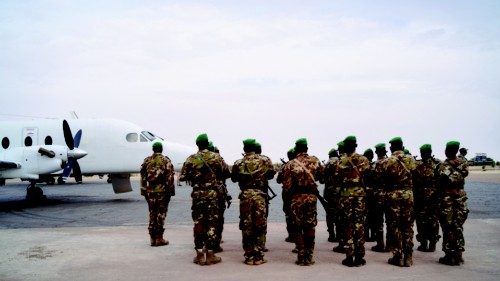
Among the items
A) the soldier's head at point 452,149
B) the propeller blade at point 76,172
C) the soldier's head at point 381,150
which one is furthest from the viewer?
the propeller blade at point 76,172

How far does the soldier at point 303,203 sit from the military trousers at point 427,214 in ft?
8.63

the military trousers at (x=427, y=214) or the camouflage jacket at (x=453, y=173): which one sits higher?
the camouflage jacket at (x=453, y=173)

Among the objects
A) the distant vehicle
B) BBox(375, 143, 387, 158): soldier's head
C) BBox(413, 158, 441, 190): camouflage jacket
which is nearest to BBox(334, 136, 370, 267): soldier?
BBox(375, 143, 387, 158): soldier's head

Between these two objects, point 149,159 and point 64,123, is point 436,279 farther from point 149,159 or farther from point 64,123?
point 64,123

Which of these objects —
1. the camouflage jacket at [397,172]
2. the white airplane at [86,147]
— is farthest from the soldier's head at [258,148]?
the white airplane at [86,147]

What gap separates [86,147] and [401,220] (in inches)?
598

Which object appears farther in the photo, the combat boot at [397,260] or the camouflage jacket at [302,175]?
the camouflage jacket at [302,175]

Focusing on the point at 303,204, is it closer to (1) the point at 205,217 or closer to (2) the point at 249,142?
(2) the point at 249,142

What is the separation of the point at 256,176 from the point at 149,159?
9.64ft

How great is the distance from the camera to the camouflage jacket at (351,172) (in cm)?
688

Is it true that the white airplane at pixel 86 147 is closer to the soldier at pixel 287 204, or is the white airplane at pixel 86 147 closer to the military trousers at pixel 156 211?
the military trousers at pixel 156 211

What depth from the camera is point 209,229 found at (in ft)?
23.6

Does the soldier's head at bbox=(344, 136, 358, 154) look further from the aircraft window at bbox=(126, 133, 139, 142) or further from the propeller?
the aircraft window at bbox=(126, 133, 139, 142)

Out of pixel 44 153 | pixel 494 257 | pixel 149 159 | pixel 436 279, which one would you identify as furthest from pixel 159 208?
pixel 44 153
